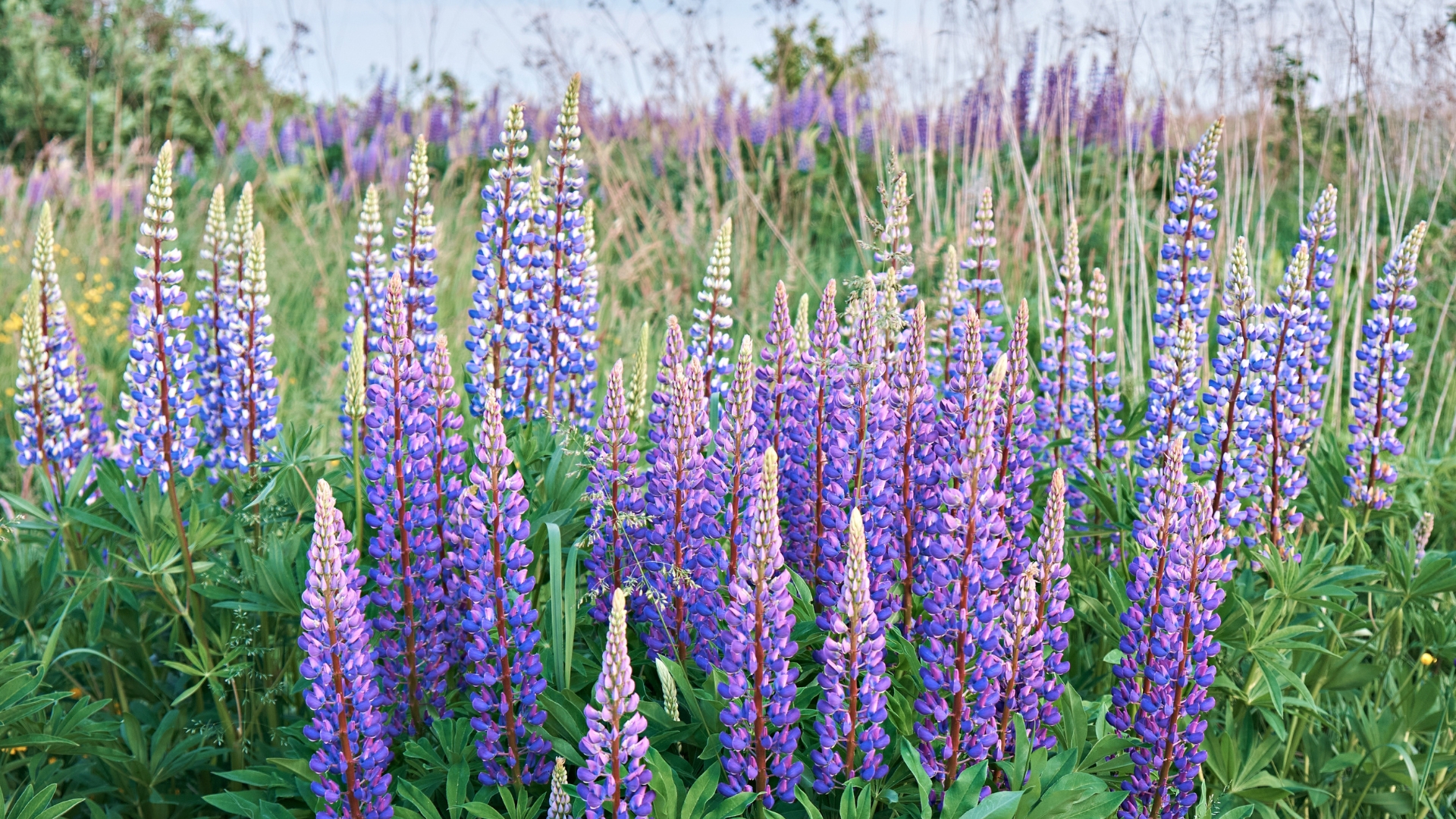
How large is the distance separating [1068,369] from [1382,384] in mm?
960

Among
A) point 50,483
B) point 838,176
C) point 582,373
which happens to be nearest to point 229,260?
point 50,483

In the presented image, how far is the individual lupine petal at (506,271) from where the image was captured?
120 inches

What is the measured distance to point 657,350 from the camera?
24.1ft

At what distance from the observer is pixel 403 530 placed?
2336 millimetres

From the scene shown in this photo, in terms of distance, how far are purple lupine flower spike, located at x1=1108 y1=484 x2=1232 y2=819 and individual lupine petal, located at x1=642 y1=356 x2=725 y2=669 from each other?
0.89 m

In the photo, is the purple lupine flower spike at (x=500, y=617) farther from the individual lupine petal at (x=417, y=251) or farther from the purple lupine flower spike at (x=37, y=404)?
the purple lupine flower spike at (x=37, y=404)

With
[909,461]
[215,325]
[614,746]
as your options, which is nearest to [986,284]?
[909,461]

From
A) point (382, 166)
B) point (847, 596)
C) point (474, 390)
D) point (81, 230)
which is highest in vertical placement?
point (382, 166)

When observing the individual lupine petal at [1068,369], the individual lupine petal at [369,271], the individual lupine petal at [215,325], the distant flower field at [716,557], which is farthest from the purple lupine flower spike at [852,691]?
the individual lupine petal at [215,325]

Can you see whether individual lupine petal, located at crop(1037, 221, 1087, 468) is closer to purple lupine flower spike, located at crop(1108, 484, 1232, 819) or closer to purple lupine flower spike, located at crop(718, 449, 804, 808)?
purple lupine flower spike, located at crop(1108, 484, 1232, 819)

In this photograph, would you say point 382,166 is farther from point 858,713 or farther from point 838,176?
point 858,713

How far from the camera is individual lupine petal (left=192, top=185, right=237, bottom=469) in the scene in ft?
10.2

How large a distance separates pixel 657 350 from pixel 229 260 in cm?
424

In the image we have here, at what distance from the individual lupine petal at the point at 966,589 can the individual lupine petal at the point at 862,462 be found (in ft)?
0.40
